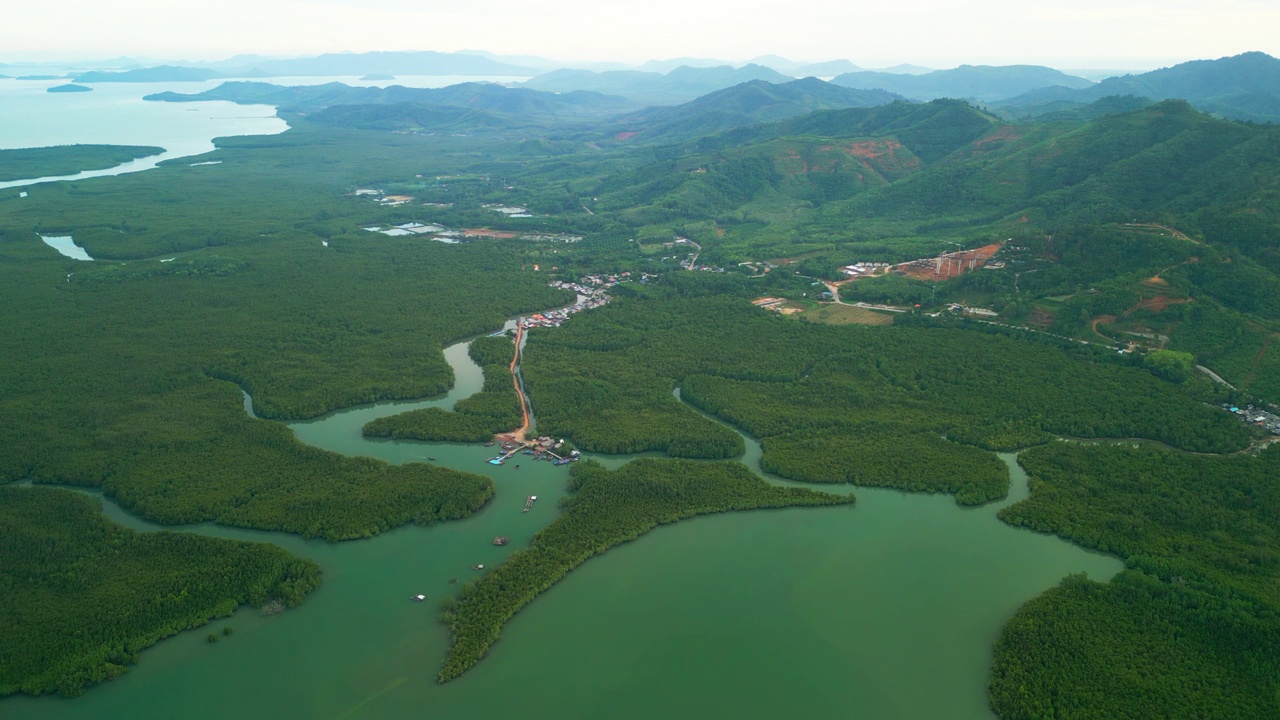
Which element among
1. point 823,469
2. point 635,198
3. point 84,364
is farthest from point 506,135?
point 823,469

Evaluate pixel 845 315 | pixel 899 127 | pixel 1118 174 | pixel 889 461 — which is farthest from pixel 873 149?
pixel 889 461

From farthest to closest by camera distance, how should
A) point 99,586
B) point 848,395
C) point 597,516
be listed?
1. point 848,395
2. point 597,516
3. point 99,586

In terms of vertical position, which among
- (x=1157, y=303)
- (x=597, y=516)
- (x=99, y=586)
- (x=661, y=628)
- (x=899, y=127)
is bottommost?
A: (x=661, y=628)

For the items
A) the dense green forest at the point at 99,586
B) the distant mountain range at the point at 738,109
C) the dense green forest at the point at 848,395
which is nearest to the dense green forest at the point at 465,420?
the dense green forest at the point at 848,395

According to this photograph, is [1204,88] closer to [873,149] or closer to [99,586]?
[873,149]

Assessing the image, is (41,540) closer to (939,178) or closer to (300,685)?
(300,685)

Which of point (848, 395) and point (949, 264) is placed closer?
point (848, 395)
